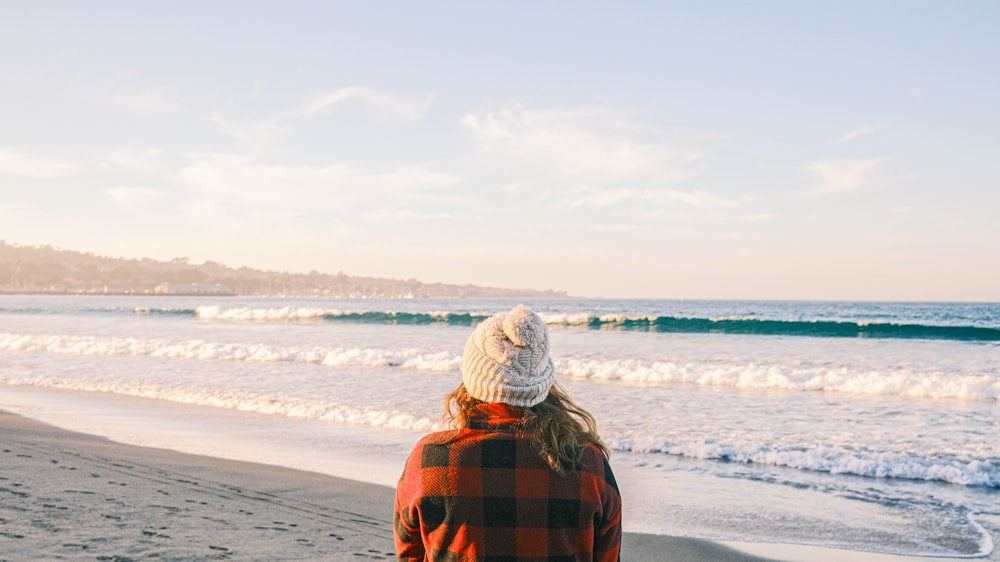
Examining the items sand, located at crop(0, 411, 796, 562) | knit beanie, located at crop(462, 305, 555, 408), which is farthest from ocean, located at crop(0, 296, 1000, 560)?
knit beanie, located at crop(462, 305, 555, 408)

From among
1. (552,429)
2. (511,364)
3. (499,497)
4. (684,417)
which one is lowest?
(684,417)

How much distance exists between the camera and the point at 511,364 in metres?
1.80

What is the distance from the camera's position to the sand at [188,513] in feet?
13.9

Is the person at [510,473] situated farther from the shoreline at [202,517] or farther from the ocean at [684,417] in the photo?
the ocean at [684,417]

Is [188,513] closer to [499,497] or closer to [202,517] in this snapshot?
[202,517]

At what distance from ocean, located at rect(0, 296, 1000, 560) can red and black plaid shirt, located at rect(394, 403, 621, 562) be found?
3.91 metres

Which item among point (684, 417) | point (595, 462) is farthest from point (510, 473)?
point (684, 417)

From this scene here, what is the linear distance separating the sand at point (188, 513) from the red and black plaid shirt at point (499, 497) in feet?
9.26

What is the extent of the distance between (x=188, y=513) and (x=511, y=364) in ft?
13.6

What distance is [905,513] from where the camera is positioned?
231 inches

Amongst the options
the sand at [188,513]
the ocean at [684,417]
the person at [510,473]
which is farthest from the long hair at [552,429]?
the ocean at [684,417]

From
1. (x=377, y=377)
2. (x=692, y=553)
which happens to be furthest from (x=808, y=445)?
(x=377, y=377)

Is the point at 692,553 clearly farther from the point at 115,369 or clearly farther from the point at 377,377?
the point at 115,369

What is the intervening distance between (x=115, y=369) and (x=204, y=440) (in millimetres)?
9895
